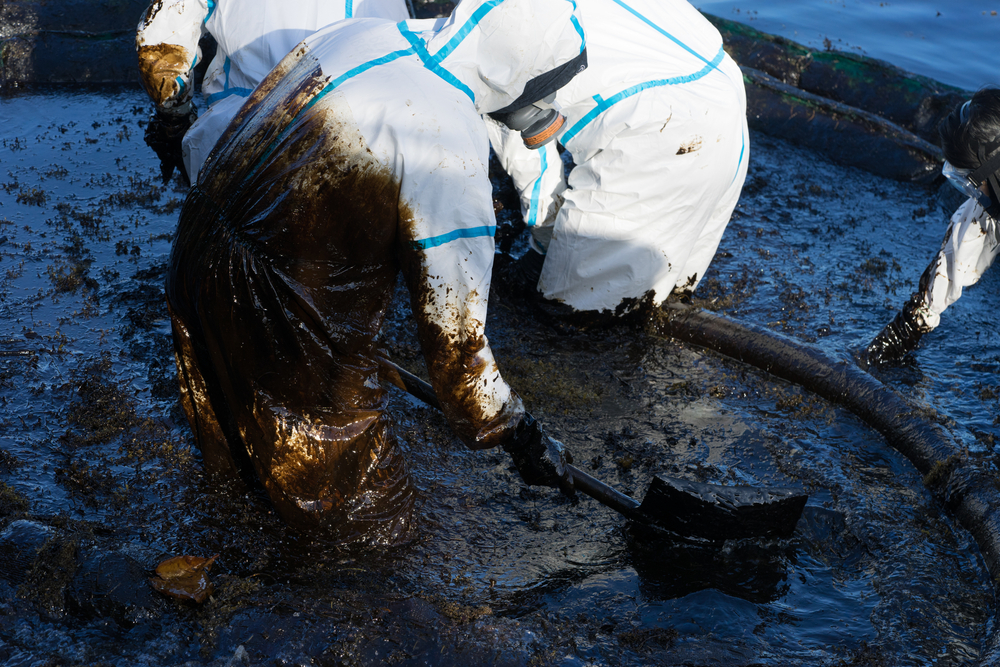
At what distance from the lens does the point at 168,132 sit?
3.62m

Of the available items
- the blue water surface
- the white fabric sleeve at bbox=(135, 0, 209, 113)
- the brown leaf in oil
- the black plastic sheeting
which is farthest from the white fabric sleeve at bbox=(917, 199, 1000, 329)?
the blue water surface

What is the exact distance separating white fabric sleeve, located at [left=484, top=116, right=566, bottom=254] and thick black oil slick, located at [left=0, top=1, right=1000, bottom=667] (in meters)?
0.55

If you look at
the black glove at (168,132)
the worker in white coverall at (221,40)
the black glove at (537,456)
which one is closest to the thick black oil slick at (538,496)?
the black glove at (537,456)

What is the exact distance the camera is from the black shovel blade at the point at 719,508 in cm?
274

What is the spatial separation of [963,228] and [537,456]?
8.74 ft

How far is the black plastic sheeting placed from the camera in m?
2.99

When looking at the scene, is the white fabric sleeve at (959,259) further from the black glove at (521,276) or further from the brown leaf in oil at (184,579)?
the brown leaf in oil at (184,579)

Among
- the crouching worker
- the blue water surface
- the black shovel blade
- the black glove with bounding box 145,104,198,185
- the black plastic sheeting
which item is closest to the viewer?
the crouching worker

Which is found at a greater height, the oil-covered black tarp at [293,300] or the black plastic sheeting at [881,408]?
the oil-covered black tarp at [293,300]

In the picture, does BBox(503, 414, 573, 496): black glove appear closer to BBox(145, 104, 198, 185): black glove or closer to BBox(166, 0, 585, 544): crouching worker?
BBox(166, 0, 585, 544): crouching worker

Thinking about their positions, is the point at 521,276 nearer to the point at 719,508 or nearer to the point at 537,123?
the point at 537,123

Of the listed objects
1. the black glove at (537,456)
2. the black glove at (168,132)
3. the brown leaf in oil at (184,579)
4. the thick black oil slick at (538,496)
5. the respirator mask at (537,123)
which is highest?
the respirator mask at (537,123)

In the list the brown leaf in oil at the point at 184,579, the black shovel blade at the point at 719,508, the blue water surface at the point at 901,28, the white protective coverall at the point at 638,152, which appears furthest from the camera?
the blue water surface at the point at 901,28

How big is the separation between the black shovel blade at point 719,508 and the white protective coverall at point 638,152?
148 cm
